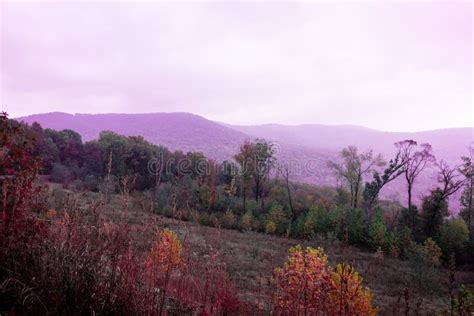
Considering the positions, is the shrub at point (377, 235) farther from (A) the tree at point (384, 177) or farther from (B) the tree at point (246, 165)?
(B) the tree at point (246, 165)

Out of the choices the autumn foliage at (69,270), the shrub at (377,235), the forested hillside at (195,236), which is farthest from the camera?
the shrub at (377,235)

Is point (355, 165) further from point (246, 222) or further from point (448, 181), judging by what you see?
point (246, 222)

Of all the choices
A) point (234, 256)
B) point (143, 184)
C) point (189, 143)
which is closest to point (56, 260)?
point (234, 256)

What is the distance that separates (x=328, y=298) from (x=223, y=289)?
3187mm

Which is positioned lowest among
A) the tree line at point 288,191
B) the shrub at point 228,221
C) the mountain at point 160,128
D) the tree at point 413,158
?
the shrub at point 228,221

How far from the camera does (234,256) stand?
62.4 feet

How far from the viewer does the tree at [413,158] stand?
34031 mm

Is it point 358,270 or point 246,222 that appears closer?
point 358,270

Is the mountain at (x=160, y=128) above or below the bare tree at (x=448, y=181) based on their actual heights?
above

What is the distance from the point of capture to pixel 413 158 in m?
34.7

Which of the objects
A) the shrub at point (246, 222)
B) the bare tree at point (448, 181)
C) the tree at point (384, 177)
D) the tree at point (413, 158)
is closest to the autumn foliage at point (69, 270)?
the shrub at point (246, 222)

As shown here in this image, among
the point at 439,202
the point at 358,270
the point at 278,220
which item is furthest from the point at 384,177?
the point at 358,270

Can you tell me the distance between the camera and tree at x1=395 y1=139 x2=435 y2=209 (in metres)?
34.0

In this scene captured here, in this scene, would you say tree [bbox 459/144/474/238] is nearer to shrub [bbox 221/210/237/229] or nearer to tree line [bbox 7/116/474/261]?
tree line [bbox 7/116/474/261]
